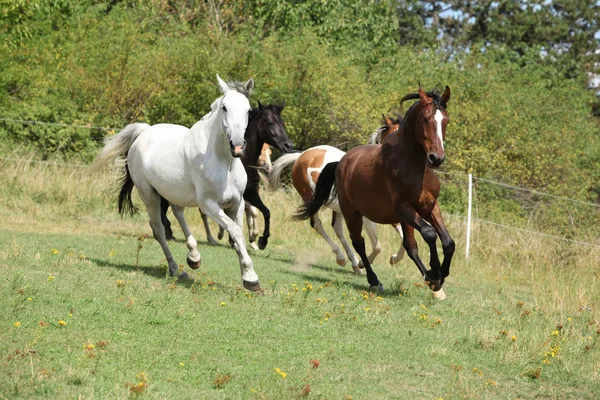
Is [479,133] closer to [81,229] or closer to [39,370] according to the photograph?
[81,229]

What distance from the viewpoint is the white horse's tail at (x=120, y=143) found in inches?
430

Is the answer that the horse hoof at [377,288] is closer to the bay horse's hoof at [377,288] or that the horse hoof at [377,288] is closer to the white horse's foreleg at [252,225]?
the bay horse's hoof at [377,288]

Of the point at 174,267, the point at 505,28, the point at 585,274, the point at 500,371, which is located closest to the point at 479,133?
the point at 585,274

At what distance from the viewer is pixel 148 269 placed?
34.2ft

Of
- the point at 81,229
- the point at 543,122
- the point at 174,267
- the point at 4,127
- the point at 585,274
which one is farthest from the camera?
the point at 543,122

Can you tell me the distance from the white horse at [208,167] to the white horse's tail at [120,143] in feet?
2.19

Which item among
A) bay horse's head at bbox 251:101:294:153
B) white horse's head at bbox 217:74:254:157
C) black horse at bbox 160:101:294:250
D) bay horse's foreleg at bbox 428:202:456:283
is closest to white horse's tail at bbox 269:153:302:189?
black horse at bbox 160:101:294:250

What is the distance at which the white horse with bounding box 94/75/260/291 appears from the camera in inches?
345

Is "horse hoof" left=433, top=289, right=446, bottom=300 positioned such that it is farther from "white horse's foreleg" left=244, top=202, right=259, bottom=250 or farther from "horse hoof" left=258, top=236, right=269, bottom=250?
"white horse's foreleg" left=244, top=202, right=259, bottom=250

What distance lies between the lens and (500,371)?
6.62 meters

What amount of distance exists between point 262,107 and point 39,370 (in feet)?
26.5

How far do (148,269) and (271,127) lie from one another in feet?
11.6

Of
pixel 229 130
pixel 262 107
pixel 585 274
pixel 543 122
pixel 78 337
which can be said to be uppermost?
pixel 229 130

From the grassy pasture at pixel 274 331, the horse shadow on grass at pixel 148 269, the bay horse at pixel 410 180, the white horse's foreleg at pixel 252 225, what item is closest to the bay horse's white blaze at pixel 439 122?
the bay horse at pixel 410 180
